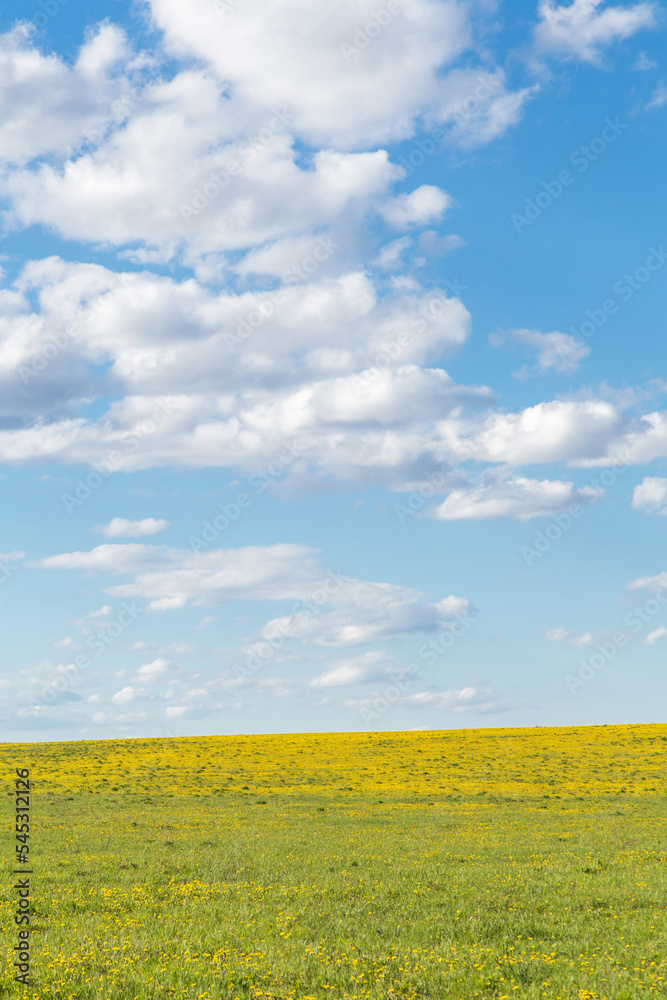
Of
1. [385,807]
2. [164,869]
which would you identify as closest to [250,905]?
[164,869]

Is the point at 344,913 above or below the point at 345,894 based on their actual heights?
above

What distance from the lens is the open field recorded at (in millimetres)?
12242

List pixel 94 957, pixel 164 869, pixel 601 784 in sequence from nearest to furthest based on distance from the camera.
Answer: pixel 94 957, pixel 164 869, pixel 601 784

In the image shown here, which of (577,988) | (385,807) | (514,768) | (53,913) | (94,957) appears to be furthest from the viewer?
(514,768)

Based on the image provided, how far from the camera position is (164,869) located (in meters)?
21.2

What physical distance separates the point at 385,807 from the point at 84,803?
16602 millimetres

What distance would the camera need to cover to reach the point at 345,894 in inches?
706

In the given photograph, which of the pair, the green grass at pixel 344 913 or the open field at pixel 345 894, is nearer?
the green grass at pixel 344 913

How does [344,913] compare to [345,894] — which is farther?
[345,894]

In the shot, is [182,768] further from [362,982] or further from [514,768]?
[362,982]

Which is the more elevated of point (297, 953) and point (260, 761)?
point (297, 953)

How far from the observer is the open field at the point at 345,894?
482 inches

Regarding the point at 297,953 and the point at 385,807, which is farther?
the point at 385,807

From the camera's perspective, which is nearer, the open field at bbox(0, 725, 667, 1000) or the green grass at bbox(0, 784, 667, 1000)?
the green grass at bbox(0, 784, 667, 1000)
